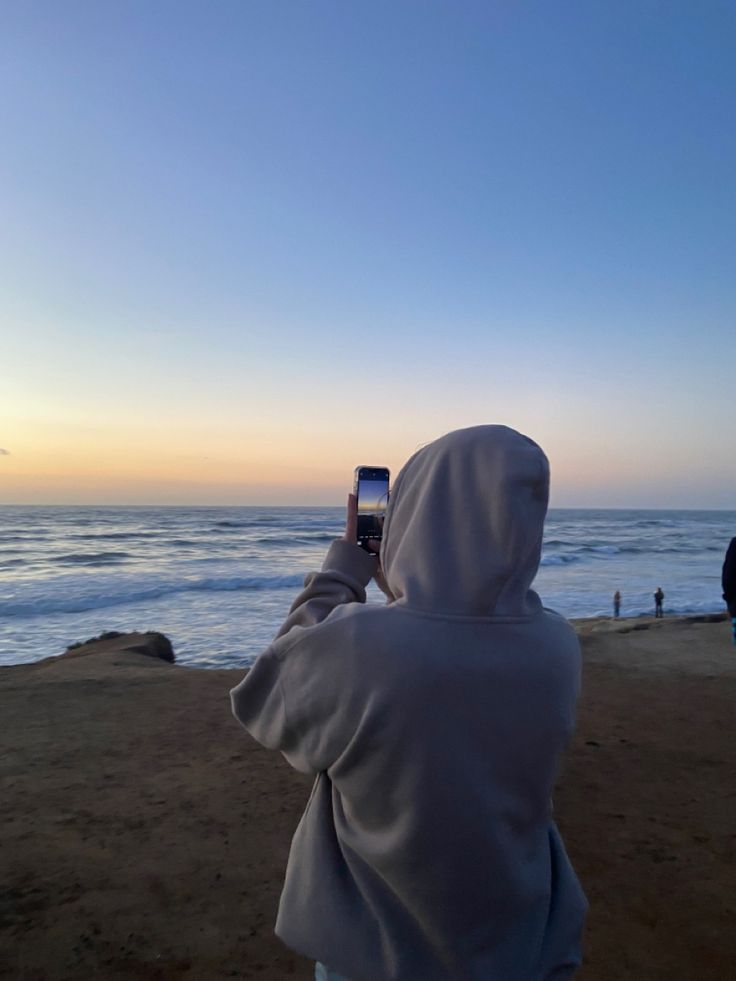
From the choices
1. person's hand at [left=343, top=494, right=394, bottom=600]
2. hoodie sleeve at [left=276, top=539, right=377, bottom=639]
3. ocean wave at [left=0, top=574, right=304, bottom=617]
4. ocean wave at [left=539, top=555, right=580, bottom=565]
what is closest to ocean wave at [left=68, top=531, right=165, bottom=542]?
ocean wave at [left=0, top=574, right=304, bottom=617]

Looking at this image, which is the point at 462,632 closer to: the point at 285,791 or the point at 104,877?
the point at 104,877

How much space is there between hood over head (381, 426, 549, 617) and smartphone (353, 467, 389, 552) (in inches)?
11.6

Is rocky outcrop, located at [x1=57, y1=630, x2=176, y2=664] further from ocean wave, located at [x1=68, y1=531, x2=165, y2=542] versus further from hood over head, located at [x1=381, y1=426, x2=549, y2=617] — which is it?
ocean wave, located at [x1=68, y1=531, x2=165, y2=542]

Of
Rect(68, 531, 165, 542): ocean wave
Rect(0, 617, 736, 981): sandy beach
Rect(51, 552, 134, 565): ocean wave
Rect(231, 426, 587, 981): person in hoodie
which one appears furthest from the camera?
Rect(68, 531, 165, 542): ocean wave

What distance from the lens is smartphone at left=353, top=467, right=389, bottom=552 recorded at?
5.04 feet

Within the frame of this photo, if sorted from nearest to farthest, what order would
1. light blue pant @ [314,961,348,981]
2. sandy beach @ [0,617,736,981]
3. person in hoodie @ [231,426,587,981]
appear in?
person in hoodie @ [231,426,587,981]
light blue pant @ [314,961,348,981]
sandy beach @ [0,617,736,981]

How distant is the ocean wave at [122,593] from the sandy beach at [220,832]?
938cm

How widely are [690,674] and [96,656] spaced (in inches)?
290

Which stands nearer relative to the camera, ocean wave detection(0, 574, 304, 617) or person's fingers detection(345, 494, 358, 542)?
person's fingers detection(345, 494, 358, 542)

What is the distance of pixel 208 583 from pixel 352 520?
20.9 m

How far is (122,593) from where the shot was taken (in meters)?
19.7

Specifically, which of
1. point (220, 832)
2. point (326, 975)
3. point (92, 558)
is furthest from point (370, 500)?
point (92, 558)

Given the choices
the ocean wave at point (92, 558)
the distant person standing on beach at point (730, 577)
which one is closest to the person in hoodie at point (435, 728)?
the distant person standing on beach at point (730, 577)

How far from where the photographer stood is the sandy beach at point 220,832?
2.80 meters
